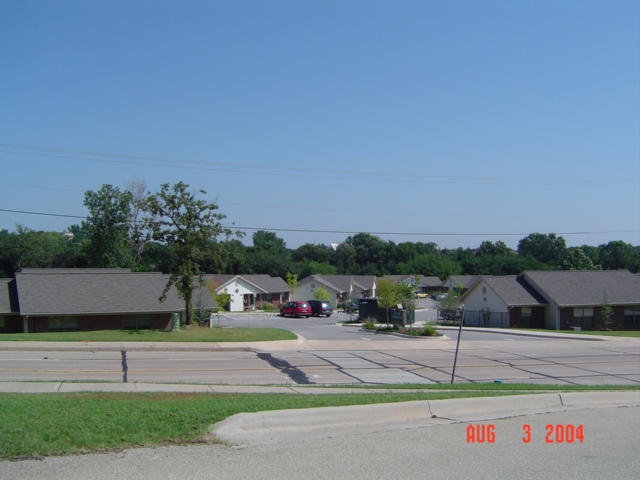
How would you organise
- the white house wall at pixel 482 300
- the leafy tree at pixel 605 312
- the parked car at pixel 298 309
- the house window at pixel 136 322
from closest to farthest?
the house window at pixel 136 322
the leafy tree at pixel 605 312
the white house wall at pixel 482 300
the parked car at pixel 298 309

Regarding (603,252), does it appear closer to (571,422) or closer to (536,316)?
(536,316)

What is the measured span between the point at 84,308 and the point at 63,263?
2105 inches

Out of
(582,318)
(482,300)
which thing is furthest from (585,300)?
(482,300)

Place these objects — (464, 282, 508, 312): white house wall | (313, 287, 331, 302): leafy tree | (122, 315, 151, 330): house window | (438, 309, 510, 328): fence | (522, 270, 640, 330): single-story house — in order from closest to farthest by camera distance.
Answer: (122, 315, 151, 330): house window < (522, 270, 640, 330): single-story house < (438, 309, 510, 328): fence < (464, 282, 508, 312): white house wall < (313, 287, 331, 302): leafy tree

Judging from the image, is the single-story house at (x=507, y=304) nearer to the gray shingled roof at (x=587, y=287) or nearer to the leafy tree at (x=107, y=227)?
the gray shingled roof at (x=587, y=287)

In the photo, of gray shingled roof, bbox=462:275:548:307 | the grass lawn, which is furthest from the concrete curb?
gray shingled roof, bbox=462:275:548:307

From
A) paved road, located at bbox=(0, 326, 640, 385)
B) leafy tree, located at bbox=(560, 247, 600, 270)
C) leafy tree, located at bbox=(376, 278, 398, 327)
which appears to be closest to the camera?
paved road, located at bbox=(0, 326, 640, 385)

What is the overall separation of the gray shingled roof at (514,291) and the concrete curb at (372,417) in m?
37.2

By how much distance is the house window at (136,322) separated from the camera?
119 ft

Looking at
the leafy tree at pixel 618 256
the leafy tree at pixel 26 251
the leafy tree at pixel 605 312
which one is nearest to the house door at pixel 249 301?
the leafy tree at pixel 26 251

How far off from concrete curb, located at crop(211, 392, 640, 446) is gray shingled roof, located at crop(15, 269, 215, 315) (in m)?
27.5

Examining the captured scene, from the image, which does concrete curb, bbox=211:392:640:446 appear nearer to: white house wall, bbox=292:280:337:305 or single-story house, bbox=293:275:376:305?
single-story house, bbox=293:275:376:305

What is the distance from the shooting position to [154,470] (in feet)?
22.2

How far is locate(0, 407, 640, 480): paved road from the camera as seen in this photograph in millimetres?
6750
